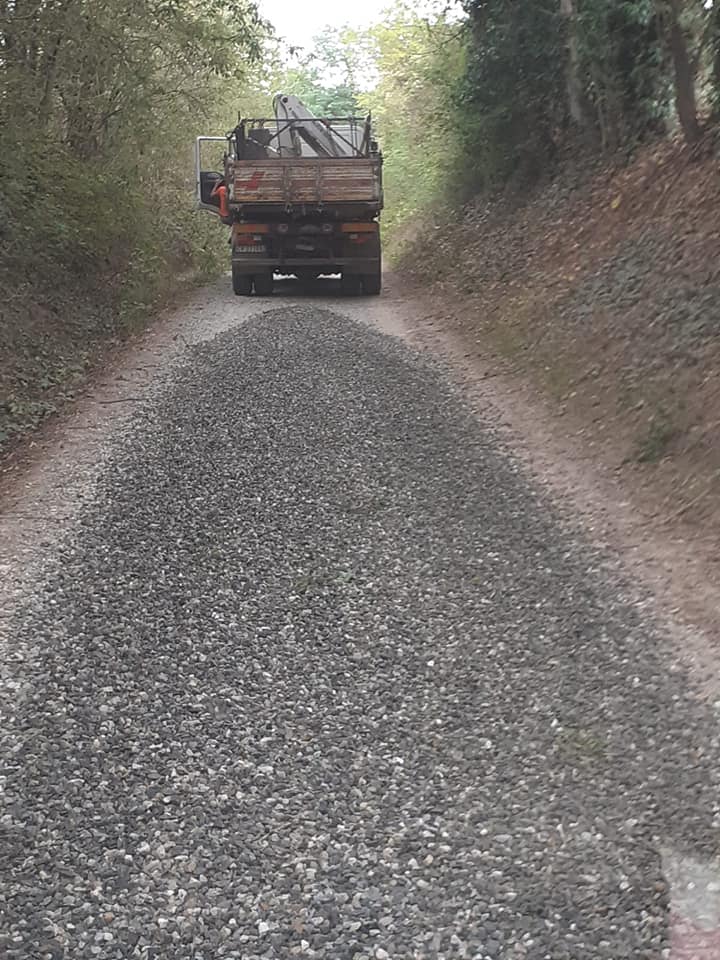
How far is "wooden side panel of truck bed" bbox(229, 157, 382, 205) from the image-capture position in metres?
14.7

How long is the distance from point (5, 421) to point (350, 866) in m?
6.32

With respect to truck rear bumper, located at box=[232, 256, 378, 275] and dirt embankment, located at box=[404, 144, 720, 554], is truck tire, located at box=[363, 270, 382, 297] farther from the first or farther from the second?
dirt embankment, located at box=[404, 144, 720, 554]

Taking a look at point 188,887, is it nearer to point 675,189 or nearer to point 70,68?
point 675,189

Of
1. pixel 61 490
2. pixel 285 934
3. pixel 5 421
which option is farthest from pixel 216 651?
pixel 5 421

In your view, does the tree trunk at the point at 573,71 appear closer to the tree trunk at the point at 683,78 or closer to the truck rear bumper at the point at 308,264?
the tree trunk at the point at 683,78

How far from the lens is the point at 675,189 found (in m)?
10.1

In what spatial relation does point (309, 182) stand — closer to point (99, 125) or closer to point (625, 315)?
point (99, 125)

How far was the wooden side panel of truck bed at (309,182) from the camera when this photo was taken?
48.4 ft

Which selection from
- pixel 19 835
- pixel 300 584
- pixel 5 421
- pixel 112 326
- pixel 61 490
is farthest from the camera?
pixel 112 326

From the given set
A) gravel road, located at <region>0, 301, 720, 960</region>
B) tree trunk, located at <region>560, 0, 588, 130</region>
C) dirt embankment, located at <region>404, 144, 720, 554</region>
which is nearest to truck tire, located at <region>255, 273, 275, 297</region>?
dirt embankment, located at <region>404, 144, 720, 554</region>

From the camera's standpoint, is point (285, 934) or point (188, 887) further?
point (188, 887)

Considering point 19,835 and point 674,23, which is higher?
point 674,23

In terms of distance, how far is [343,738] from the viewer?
355 centimetres

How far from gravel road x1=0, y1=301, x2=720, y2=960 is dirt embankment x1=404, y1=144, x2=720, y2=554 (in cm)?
102
